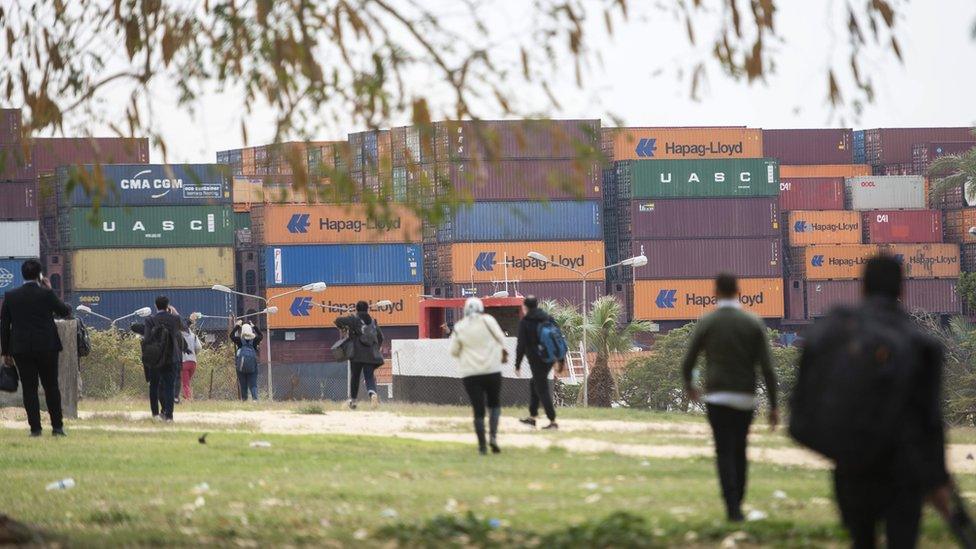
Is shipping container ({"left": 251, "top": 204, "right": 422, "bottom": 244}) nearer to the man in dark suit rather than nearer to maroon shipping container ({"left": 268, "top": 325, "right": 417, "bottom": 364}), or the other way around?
maroon shipping container ({"left": 268, "top": 325, "right": 417, "bottom": 364})

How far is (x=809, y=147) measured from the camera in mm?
105062

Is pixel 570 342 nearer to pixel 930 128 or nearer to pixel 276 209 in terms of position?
pixel 276 209

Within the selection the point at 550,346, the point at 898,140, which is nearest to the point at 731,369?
the point at 550,346

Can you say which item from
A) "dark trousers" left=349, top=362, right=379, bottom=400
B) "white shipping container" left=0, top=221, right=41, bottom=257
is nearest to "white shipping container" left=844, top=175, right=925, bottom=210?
"white shipping container" left=0, top=221, right=41, bottom=257

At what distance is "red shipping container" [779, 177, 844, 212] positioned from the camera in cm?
10169

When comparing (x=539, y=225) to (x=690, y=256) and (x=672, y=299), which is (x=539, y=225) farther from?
(x=690, y=256)

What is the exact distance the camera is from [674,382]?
6366 cm

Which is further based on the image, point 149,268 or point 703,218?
point 703,218

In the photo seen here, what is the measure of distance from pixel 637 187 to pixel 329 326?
18.2 m

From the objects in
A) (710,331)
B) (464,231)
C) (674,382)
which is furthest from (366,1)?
(464,231)

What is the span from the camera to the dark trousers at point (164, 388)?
860 inches

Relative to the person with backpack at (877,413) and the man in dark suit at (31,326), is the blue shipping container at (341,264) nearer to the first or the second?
the man in dark suit at (31,326)

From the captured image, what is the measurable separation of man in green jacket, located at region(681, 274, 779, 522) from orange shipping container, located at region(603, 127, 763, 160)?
8569 cm

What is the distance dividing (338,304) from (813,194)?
30500 mm
